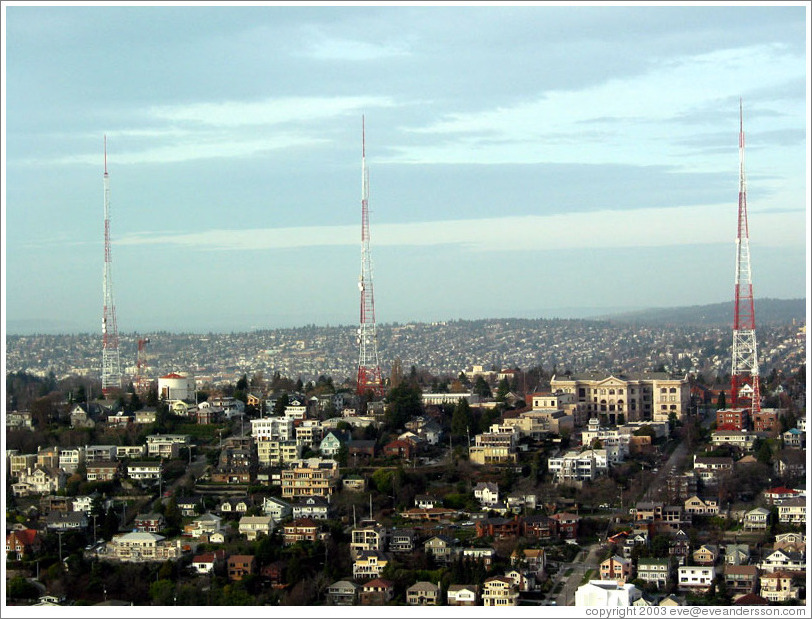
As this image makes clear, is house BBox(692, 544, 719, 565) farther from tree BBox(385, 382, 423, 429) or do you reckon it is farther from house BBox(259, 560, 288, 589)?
tree BBox(385, 382, 423, 429)

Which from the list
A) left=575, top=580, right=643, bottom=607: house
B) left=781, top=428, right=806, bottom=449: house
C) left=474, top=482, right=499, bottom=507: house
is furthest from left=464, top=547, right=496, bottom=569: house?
left=781, top=428, right=806, bottom=449: house

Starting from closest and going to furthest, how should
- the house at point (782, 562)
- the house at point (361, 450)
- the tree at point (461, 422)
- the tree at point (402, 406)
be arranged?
1. the house at point (782, 562)
2. the house at point (361, 450)
3. the tree at point (461, 422)
4. the tree at point (402, 406)

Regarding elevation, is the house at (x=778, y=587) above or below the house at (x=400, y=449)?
below

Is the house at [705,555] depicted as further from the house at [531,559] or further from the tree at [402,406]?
the tree at [402,406]

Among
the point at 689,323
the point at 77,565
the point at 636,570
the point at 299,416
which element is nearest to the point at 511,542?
the point at 636,570

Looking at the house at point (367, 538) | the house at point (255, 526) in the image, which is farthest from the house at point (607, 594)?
the house at point (255, 526)

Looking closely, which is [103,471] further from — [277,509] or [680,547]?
[680,547]

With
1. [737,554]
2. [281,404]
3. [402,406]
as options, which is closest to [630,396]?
[402,406]
